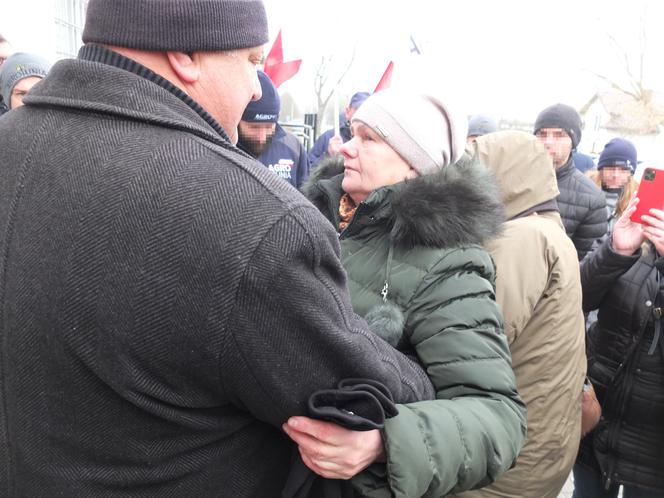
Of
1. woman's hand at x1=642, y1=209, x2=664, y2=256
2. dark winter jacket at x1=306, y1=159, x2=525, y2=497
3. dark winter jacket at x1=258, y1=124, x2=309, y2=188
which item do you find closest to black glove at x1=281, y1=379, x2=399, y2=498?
dark winter jacket at x1=306, y1=159, x2=525, y2=497

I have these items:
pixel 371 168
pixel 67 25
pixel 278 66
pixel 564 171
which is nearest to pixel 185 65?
pixel 371 168

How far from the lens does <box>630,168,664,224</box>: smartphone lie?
2432mm

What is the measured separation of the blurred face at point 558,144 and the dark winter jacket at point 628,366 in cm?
221

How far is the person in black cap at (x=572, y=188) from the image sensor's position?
444 cm

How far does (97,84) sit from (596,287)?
2406 millimetres

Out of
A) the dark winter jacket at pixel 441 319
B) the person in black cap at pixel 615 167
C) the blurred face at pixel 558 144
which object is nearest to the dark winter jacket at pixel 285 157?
the blurred face at pixel 558 144

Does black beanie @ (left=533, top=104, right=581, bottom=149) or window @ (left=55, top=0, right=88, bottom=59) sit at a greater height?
black beanie @ (left=533, top=104, right=581, bottom=149)

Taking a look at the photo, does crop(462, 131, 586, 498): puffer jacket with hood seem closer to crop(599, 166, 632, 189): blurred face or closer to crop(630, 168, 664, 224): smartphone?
crop(630, 168, 664, 224): smartphone

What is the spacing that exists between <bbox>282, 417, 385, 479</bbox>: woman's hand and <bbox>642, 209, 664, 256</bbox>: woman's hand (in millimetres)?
1845

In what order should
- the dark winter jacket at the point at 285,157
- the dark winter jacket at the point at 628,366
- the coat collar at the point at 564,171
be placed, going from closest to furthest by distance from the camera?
the dark winter jacket at the point at 628,366
the coat collar at the point at 564,171
the dark winter jacket at the point at 285,157

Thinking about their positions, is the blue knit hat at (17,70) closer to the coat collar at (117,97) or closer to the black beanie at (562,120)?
the coat collar at (117,97)

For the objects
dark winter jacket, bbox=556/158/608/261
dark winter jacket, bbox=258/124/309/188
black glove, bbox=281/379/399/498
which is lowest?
dark winter jacket, bbox=258/124/309/188

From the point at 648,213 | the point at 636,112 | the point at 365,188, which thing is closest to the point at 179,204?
the point at 365,188

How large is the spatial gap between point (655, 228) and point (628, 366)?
64 centimetres
